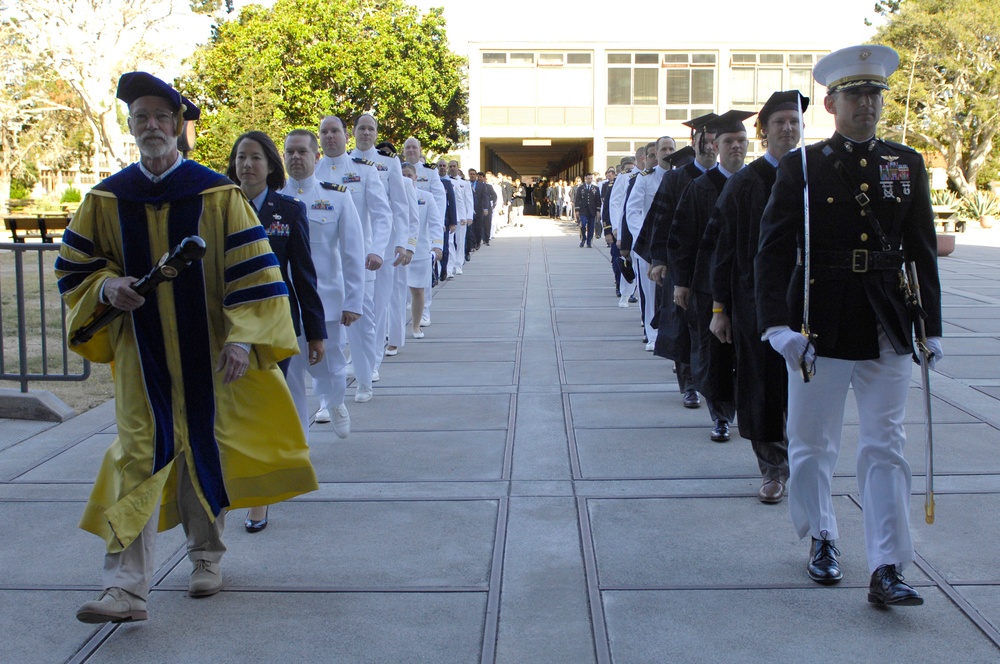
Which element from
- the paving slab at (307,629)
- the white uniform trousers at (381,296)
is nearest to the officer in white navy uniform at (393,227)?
the white uniform trousers at (381,296)

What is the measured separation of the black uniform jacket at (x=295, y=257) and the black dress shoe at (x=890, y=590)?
8.98 ft

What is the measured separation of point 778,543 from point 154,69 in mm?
36592

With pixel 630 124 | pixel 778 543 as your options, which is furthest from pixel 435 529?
pixel 630 124

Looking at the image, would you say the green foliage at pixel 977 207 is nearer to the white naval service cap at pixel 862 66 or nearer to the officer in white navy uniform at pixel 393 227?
the officer in white navy uniform at pixel 393 227

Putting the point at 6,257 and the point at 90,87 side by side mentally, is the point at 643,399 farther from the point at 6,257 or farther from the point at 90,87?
the point at 90,87

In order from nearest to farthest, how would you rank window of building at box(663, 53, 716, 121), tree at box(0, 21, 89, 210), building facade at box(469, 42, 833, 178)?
tree at box(0, 21, 89, 210) → building facade at box(469, 42, 833, 178) → window of building at box(663, 53, 716, 121)

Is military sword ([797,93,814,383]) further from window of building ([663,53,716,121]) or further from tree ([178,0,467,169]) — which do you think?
window of building ([663,53,716,121])

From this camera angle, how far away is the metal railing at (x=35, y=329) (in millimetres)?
7340

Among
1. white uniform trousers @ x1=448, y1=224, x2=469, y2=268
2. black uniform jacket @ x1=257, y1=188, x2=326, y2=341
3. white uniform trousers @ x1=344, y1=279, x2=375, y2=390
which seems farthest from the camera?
white uniform trousers @ x1=448, y1=224, x2=469, y2=268

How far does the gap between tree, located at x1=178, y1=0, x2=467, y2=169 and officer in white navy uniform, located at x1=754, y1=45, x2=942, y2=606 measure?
33.4 metres

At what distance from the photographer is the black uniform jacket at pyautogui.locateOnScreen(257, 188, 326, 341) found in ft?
16.0

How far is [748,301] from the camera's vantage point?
4.86 metres

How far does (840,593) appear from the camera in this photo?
3959mm

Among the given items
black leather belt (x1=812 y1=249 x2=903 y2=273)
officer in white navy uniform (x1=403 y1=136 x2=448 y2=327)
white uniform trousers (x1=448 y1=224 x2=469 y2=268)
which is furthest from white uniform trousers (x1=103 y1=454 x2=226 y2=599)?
white uniform trousers (x1=448 y1=224 x2=469 y2=268)
